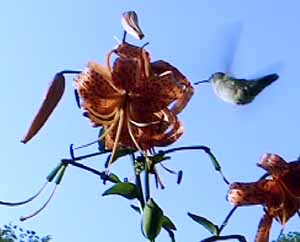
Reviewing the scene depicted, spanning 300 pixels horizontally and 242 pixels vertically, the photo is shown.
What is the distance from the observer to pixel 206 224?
1238mm

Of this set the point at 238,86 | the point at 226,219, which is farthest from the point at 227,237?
the point at 238,86

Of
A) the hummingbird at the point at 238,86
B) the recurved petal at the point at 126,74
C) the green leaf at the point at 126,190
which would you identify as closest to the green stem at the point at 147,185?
the green leaf at the point at 126,190

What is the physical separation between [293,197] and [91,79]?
0.31 meters

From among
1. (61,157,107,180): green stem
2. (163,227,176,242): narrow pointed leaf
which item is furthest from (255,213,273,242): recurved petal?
(61,157,107,180): green stem

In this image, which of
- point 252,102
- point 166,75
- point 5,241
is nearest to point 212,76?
point 252,102

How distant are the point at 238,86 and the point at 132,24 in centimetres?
29

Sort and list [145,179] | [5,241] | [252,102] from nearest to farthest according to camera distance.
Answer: [145,179], [252,102], [5,241]

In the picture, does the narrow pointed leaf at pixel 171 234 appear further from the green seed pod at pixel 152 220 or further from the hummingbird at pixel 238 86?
the hummingbird at pixel 238 86

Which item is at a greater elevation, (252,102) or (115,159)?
(252,102)

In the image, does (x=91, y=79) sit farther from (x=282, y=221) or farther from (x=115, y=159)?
(x=282, y=221)

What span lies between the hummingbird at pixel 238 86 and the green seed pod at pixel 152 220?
299 millimetres

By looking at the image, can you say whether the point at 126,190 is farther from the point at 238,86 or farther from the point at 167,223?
the point at 238,86

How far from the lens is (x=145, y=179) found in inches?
47.9

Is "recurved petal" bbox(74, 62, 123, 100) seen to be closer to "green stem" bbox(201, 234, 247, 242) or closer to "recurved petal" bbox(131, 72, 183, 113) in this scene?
"recurved petal" bbox(131, 72, 183, 113)
